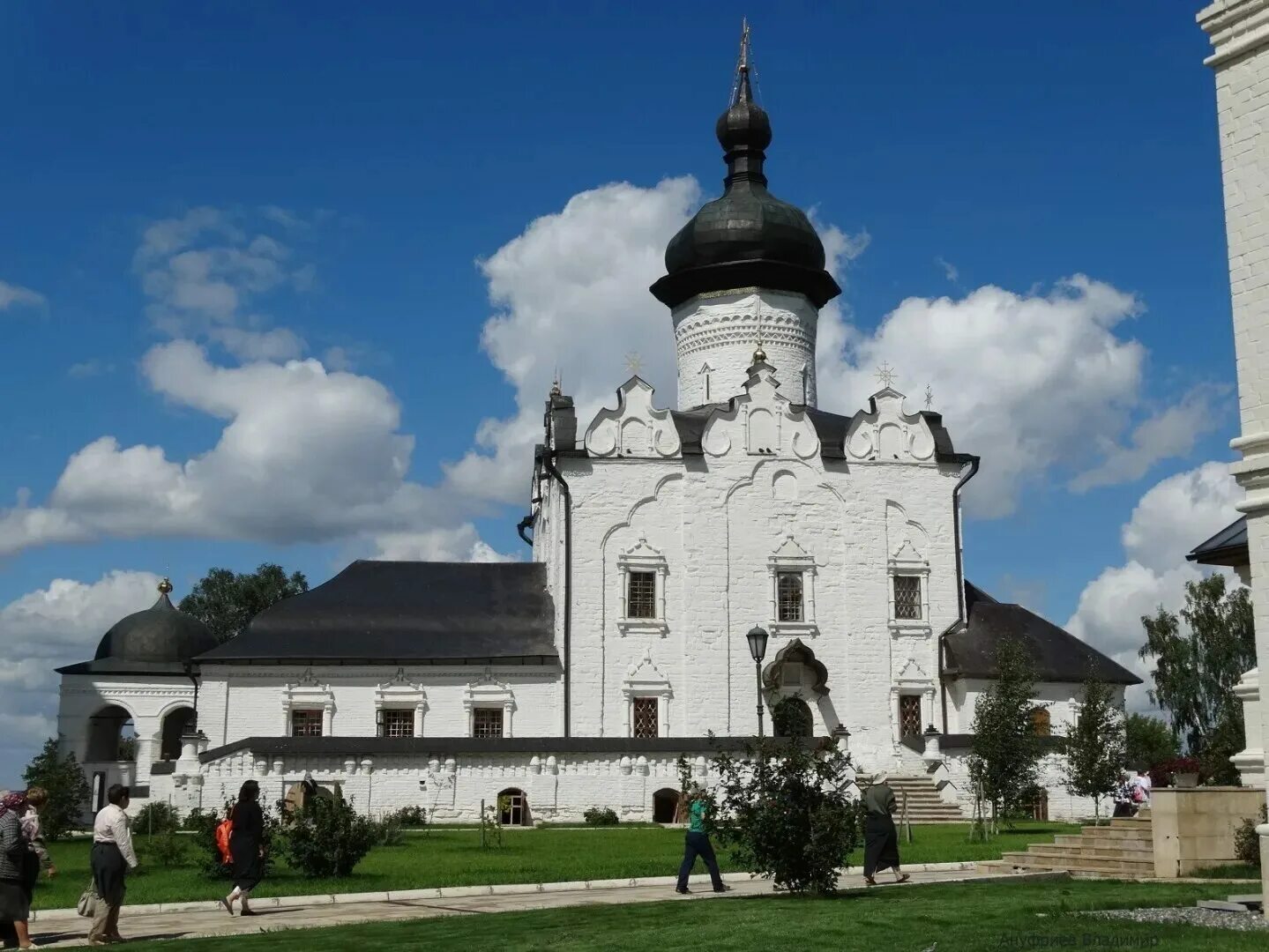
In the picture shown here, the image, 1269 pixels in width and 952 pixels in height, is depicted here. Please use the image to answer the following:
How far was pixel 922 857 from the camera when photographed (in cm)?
1933

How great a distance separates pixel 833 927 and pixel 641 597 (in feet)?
75.9

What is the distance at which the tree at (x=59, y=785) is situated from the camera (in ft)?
93.0

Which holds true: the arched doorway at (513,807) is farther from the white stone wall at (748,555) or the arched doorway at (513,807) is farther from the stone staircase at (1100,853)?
the stone staircase at (1100,853)

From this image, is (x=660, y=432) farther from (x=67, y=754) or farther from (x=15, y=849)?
(x=15, y=849)

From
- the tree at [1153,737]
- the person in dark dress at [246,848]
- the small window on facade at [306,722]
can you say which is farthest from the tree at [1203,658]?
the person in dark dress at [246,848]

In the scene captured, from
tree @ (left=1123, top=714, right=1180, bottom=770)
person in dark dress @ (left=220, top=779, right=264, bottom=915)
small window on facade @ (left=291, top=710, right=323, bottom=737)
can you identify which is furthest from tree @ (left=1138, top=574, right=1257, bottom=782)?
person in dark dress @ (left=220, top=779, right=264, bottom=915)

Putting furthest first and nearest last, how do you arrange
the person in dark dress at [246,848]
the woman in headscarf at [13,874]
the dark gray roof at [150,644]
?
the dark gray roof at [150,644] < the person in dark dress at [246,848] < the woman in headscarf at [13,874]

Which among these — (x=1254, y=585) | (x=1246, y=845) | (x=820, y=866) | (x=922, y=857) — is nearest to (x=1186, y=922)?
(x=1254, y=585)

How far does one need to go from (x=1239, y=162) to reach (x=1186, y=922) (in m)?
6.48

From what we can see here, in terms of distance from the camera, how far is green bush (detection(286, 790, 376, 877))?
17.2 meters

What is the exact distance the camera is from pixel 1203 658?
44875 millimetres

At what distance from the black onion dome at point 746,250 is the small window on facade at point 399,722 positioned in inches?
568

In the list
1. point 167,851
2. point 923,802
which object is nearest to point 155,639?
point 167,851

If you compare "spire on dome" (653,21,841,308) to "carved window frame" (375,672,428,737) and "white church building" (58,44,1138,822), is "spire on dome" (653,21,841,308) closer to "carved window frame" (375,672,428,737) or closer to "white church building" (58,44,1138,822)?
"white church building" (58,44,1138,822)
